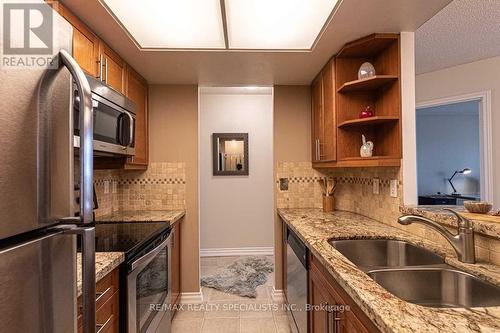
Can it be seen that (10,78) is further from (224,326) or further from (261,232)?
(261,232)

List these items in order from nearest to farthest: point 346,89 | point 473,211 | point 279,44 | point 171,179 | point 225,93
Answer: point 473,211, point 279,44, point 346,89, point 171,179, point 225,93

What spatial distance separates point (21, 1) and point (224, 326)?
248 cm

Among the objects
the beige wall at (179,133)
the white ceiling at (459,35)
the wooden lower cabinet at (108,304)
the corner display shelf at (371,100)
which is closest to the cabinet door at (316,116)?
the corner display shelf at (371,100)

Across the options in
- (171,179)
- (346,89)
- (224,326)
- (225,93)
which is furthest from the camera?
(225,93)

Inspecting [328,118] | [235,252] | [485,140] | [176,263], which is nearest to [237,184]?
[235,252]

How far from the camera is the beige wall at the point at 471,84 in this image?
2.59 metres

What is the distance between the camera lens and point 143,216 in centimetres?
240

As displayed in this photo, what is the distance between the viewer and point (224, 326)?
2330 millimetres

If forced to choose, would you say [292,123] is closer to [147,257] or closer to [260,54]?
[260,54]

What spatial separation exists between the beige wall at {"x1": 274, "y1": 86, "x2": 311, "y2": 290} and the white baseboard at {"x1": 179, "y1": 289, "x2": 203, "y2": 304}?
1552 mm

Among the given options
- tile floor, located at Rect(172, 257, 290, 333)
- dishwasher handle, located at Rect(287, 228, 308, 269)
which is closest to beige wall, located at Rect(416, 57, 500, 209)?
dishwasher handle, located at Rect(287, 228, 308, 269)

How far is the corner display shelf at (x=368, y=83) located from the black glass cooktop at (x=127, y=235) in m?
1.70

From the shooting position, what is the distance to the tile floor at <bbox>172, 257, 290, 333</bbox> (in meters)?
2.30

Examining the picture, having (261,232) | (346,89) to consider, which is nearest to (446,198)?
(261,232)
